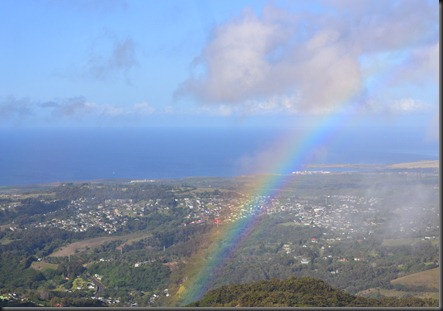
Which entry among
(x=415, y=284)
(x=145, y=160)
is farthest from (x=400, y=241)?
(x=145, y=160)

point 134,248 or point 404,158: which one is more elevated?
point 404,158

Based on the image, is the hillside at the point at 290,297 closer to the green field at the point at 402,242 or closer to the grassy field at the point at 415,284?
the grassy field at the point at 415,284

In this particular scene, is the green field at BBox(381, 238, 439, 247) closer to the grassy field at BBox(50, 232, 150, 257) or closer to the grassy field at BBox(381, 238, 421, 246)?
the grassy field at BBox(381, 238, 421, 246)

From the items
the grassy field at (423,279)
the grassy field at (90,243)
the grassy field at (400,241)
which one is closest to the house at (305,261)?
the grassy field at (423,279)

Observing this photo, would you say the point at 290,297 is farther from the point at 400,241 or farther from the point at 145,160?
the point at 145,160

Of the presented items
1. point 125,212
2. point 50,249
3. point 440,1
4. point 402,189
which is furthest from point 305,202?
point 440,1

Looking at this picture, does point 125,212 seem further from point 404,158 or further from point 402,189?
point 404,158

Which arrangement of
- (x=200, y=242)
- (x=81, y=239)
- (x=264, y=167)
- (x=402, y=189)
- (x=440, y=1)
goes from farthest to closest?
(x=264, y=167)
(x=402, y=189)
(x=81, y=239)
(x=200, y=242)
(x=440, y=1)
